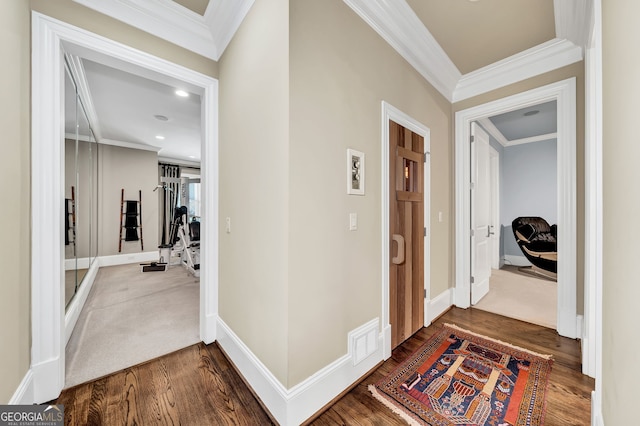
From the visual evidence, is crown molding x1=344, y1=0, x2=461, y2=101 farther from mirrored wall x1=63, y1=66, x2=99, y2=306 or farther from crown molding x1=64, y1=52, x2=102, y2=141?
mirrored wall x1=63, y1=66, x2=99, y2=306

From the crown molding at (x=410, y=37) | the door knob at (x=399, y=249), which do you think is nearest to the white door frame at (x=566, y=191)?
the crown molding at (x=410, y=37)

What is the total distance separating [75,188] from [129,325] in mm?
1872

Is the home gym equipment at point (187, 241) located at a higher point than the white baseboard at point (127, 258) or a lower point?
higher

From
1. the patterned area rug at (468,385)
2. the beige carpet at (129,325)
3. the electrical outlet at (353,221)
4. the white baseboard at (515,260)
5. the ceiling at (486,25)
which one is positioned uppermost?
the ceiling at (486,25)

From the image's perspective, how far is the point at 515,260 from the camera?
5461mm

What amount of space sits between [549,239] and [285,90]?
5.68m

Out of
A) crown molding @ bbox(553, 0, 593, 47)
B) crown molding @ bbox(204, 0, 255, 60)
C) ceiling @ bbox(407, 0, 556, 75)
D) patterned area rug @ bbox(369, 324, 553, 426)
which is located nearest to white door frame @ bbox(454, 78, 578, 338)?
crown molding @ bbox(553, 0, 593, 47)

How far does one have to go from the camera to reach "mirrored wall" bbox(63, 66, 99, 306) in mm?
2406

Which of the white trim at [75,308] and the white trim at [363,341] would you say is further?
the white trim at [75,308]

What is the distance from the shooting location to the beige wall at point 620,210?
2.37ft

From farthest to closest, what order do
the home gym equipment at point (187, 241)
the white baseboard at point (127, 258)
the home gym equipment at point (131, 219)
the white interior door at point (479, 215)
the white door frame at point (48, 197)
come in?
the home gym equipment at point (131, 219)
the white baseboard at point (127, 258)
the home gym equipment at point (187, 241)
the white interior door at point (479, 215)
the white door frame at point (48, 197)

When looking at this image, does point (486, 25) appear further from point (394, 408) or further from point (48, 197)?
point (48, 197)

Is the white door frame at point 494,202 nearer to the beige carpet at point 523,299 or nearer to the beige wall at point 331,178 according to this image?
the beige carpet at point 523,299

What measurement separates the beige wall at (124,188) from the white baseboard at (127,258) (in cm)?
10
